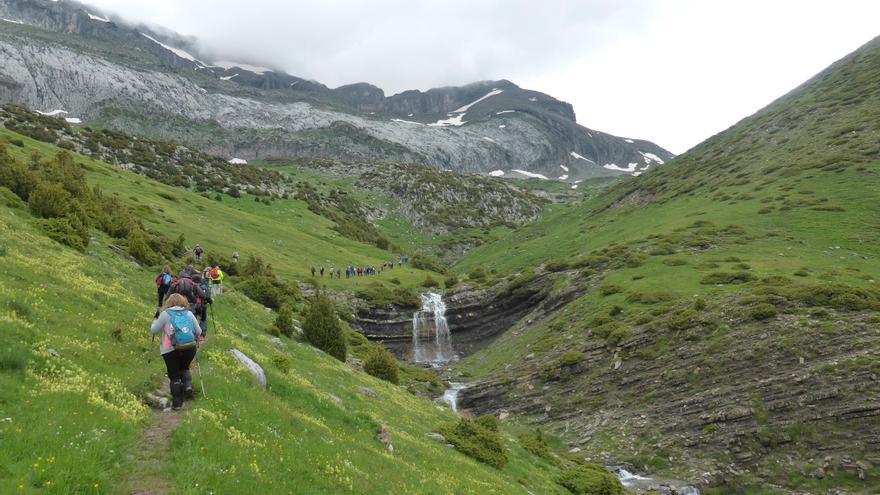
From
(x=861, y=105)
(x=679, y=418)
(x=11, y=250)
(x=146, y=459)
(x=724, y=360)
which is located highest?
(x=861, y=105)

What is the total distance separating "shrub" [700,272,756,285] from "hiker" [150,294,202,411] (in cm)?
4787

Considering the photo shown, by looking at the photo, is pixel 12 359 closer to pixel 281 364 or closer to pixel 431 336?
pixel 281 364

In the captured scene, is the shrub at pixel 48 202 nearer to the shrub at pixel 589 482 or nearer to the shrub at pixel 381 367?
the shrub at pixel 381 367

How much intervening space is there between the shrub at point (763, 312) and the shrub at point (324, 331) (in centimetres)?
3190

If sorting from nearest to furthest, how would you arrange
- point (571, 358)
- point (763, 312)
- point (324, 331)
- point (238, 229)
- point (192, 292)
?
point (192, 292) → point (324, 331) → point (763, 312) → point (571, 358) → point (238, 229)

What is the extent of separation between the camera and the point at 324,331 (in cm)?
3384

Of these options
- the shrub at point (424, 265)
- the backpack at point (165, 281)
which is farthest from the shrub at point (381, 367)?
the shrub at point (424, 265)

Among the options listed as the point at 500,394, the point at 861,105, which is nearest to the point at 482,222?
the point at 861,105

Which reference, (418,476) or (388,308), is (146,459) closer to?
(418,476)

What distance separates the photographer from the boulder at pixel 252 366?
16594 mm

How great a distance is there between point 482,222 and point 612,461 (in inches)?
5506

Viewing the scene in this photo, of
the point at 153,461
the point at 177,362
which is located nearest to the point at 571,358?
the point at 177,362

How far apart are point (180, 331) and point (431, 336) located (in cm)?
5437

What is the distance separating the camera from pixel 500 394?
44500 mm
